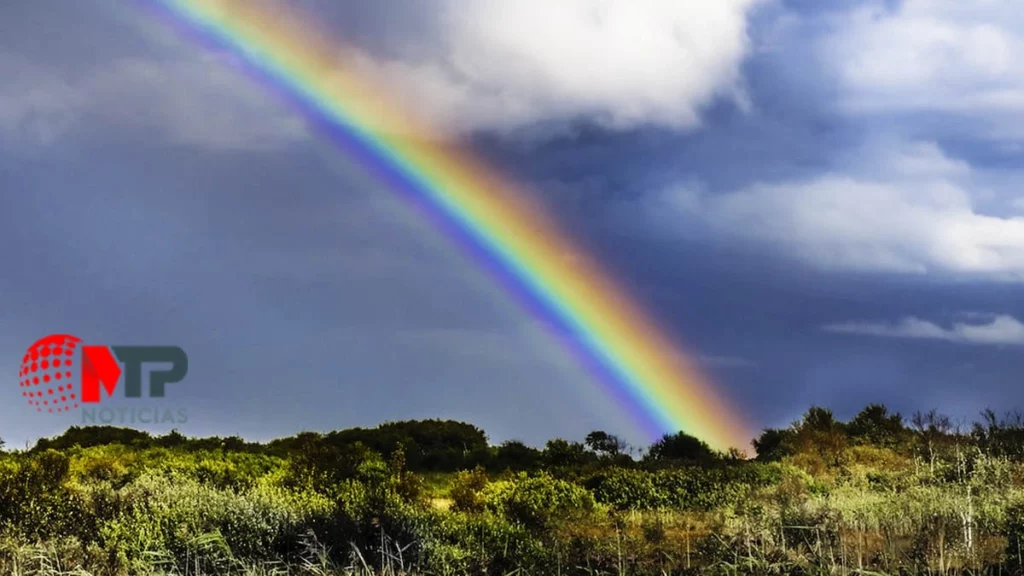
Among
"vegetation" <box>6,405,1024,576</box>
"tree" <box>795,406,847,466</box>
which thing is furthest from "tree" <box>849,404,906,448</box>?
"vegetation" <box>6,405,1024,576</box>

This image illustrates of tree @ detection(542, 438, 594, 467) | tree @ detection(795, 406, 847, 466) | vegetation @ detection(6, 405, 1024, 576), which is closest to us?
vegetation @ detection(6, 405, 1024, 576)

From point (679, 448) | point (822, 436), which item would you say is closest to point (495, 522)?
point (822, 436)

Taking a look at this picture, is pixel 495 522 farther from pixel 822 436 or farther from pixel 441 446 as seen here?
pixel 441 446

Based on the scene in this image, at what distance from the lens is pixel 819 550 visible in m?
8.35

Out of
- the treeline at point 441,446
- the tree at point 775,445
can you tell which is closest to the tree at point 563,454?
the treeline at point 441,446

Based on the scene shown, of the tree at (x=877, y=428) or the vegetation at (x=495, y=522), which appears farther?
the tree at (x=877, y=428)

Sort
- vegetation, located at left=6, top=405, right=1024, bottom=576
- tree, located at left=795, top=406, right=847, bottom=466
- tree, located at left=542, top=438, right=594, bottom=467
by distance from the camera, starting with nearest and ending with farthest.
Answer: vegetation, located at left=6, top=405, right=1024, bottom=576 < tree, located at left=795, top=406, right=847, bottom=466 < tree, located at left=542, top=438, right=594, bottom=467

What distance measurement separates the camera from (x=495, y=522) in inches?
510

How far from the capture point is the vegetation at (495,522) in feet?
29.9

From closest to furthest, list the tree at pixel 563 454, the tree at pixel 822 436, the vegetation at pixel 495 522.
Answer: the vegetation at pixel 495 522
the tree at pixel 822 436
the tree at pixel 563 454

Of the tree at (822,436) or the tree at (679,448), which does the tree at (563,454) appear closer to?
the tree at (679,448)

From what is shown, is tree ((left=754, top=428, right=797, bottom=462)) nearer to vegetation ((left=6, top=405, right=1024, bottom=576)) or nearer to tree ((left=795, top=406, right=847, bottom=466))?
tree ((left=795, top=406, right=847, bottom=466))

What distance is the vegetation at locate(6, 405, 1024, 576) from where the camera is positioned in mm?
9125

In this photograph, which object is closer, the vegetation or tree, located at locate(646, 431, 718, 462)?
the vegetation
